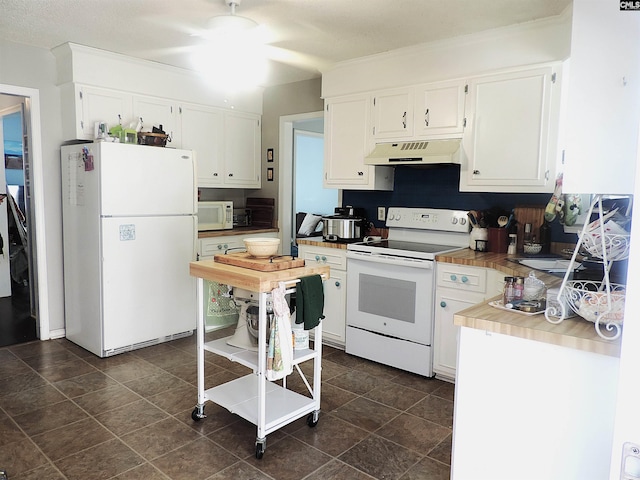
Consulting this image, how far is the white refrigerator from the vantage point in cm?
366

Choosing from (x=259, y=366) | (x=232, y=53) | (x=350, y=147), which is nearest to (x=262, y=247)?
(x=259, y=366)

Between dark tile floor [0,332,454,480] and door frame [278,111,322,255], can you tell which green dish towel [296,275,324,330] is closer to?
dark tile floor [0,332,454,480]

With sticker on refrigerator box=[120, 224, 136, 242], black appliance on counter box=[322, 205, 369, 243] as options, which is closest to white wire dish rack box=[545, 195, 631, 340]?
black appliance on counter box=[322, 205, 369, 243]

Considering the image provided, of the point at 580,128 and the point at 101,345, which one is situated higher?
the point at 580,128

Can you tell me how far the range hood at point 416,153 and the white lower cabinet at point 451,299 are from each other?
767 mm

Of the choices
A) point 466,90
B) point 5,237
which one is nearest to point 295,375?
point 466,90

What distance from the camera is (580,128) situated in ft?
4.49

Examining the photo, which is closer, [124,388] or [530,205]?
[124,388]

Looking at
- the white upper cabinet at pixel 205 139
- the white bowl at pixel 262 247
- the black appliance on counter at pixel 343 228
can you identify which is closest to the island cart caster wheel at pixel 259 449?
the white bowl at pixel 262 247

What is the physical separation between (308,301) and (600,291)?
51.3 inches

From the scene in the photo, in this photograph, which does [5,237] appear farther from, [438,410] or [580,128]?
[580,128]

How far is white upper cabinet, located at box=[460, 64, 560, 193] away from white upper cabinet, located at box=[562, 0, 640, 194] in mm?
1904

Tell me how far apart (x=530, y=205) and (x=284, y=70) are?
2.52 meters

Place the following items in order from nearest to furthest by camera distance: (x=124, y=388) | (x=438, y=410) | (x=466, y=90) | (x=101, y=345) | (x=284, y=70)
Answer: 1. (x=438, y=410)
2. (x=124, y=388)
3. (x=466, y=90)
4. (x=101, y=345)
5. (x=284, y=70)
